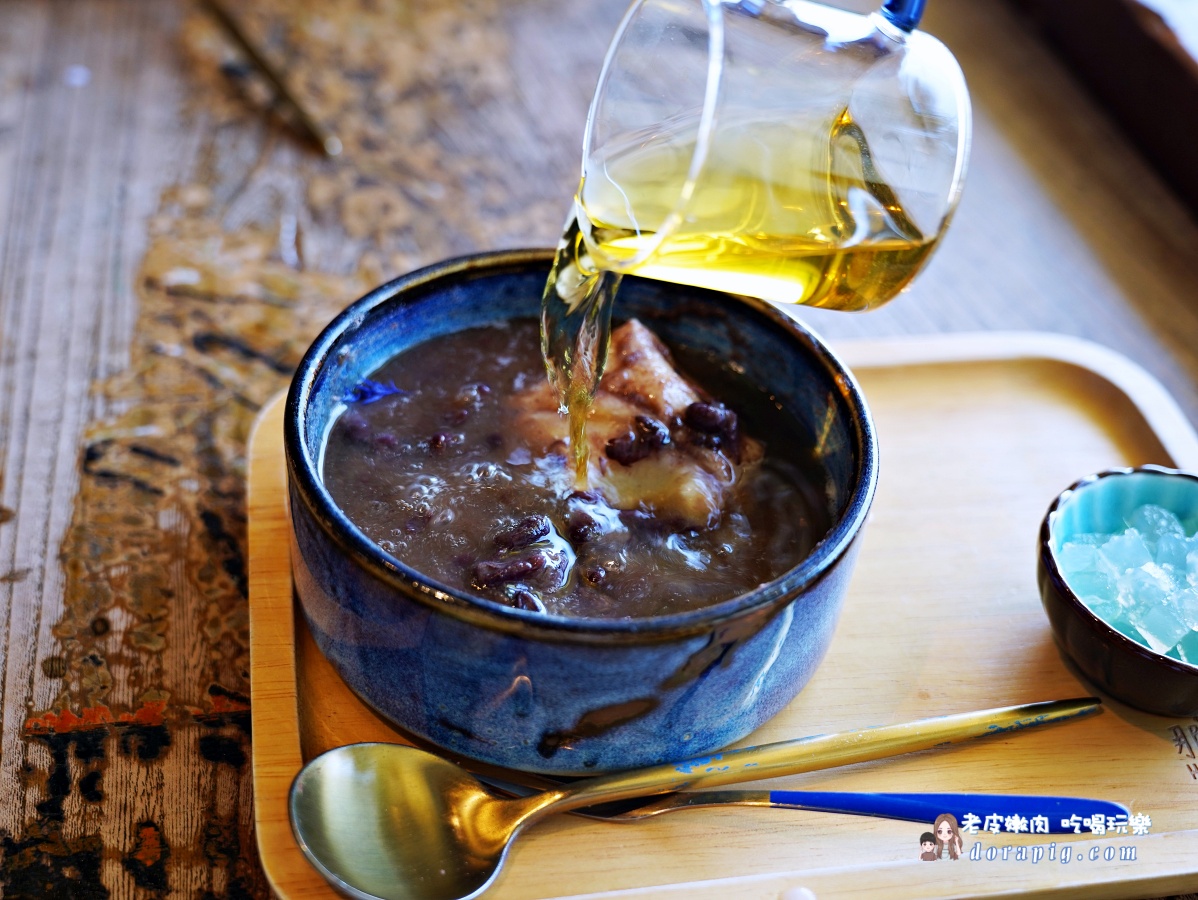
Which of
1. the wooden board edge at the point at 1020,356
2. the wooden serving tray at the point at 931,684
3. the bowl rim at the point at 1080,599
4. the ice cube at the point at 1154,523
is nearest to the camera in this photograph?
the wooden serving tray at the point at 931,684

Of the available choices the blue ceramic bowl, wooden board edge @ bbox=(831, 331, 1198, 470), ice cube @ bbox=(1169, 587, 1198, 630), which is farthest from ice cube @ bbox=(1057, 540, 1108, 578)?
wooden board edge @ bbox=(831, 331, 1198, 470)

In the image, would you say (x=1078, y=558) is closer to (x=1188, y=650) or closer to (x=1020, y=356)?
(x=1188, y=650)

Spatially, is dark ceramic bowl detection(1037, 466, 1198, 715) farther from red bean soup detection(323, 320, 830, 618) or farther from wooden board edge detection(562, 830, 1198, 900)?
red bean soup detection(323, 320, 830, 618)

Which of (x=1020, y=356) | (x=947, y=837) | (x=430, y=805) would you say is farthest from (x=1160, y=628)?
(x=430, y=805)

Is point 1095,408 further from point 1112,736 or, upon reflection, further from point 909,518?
point 1112,736

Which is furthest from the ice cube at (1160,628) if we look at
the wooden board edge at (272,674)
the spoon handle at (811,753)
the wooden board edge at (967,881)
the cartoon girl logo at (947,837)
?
the wooden board edge at (272,674)

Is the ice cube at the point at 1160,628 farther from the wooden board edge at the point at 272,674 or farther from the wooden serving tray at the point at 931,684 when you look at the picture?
the wooden board edge at the point at 272,674
